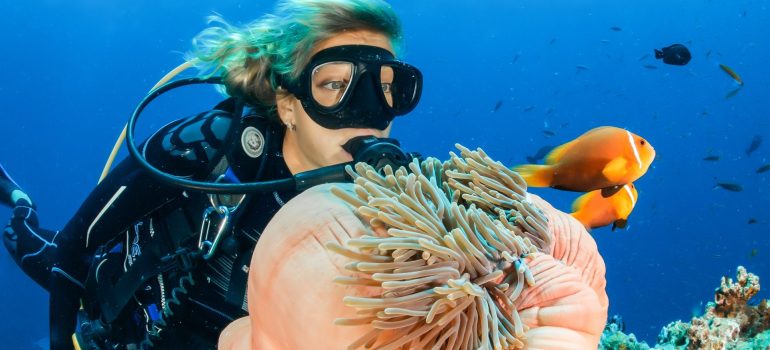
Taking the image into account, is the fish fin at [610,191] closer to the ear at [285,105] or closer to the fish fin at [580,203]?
the fish fin at [580,203]

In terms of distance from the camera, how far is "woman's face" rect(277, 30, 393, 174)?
2.33 m

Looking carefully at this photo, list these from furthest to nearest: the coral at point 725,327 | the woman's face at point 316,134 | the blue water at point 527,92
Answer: the blue water at point 527,92
the coral at point 725,327
the woman's face at point 316,134

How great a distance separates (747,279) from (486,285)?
2.87 meters

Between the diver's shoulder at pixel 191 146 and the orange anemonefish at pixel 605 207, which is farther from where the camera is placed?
the orange anemonefish at pixel 605 207

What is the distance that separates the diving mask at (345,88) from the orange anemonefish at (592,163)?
2.85 ft

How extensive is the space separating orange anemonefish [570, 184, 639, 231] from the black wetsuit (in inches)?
75.1

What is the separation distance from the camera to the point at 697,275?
108 feet

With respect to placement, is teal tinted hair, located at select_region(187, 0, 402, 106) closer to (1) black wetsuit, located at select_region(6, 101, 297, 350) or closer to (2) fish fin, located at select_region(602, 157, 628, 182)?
(1) black wetsuit, located at select_region(6, 101, 297, 350)

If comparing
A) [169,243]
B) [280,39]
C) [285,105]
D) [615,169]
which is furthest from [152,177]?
[615,169]

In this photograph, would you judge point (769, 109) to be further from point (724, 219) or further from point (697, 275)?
point (697, 275)

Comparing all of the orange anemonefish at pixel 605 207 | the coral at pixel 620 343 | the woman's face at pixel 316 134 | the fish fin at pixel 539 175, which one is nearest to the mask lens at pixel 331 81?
the woman's face at pixel 316 134

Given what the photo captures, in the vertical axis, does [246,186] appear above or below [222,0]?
below

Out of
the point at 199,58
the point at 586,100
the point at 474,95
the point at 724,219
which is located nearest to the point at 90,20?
the point at 474,95

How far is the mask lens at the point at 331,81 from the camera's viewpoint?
2330 millimetres
